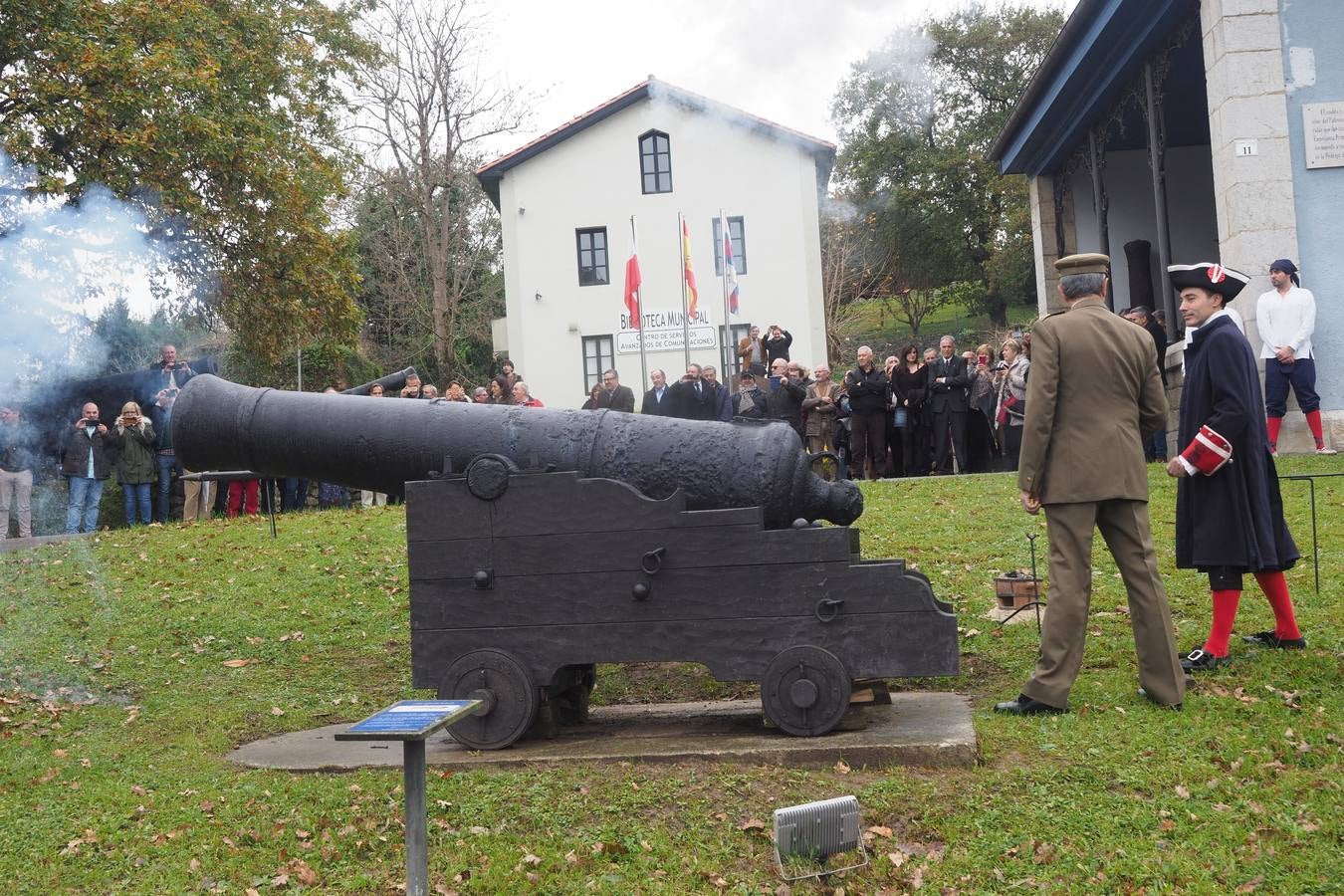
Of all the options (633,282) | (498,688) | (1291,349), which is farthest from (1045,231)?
(498,688)

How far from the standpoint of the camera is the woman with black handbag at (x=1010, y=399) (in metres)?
15.5

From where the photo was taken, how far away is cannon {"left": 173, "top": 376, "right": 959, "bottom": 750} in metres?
5.57

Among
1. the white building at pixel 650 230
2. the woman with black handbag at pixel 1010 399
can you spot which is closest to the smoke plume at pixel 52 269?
the woman with black handbag at pixel 1010 399

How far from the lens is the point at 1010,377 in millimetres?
15570

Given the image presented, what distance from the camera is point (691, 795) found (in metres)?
5.12

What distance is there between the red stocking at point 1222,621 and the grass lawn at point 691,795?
0.15 m

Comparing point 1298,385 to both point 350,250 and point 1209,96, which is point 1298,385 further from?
point 350,250

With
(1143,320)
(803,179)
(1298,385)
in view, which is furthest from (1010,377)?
(803,179)

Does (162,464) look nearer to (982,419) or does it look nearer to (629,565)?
(982,419)

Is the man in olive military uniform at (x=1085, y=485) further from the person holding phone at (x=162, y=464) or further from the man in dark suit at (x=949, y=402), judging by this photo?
the person holding phone at (x=162, y=464)

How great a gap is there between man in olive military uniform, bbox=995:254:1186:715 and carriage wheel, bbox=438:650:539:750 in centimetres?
222

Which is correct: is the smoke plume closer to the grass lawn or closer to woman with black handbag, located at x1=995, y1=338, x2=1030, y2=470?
the grass lawn

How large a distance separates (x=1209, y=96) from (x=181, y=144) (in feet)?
39.3

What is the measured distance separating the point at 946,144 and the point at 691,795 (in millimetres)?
41826
